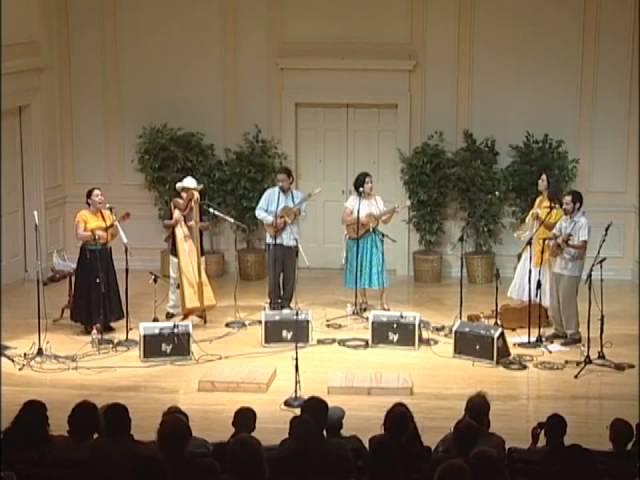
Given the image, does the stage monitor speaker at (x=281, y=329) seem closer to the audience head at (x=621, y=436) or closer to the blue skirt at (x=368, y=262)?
the blue skirt at (x=368, y=262)

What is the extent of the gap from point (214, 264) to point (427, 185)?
283 cm

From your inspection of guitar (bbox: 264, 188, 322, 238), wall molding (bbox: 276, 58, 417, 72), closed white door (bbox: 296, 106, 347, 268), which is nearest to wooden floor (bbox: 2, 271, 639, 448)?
guitar (bbox: 264, 188, 322, 238)

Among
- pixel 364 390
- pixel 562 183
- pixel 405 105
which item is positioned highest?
pixel 405 105

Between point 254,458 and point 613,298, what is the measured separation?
27.8 ft

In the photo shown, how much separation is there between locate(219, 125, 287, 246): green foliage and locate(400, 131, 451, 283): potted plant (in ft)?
5.33

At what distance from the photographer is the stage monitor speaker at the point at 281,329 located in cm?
1068

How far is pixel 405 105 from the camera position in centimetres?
1376

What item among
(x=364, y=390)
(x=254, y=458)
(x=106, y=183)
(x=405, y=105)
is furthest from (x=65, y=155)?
(x=254, y=458)

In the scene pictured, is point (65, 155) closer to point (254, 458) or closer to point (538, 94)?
point (538, 94)

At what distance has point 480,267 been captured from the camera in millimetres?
13438

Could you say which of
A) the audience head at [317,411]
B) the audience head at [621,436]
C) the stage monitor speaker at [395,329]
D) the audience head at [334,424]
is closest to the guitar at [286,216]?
the stage monitor speaker at [395,329]

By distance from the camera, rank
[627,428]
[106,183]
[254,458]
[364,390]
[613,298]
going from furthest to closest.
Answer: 1. [106,183]
2. [613,298]
3. [364,390]
4. [627,428]
5. [254,458]

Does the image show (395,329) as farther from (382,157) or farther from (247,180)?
(382,157)

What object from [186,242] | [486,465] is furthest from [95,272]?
[486,465]
